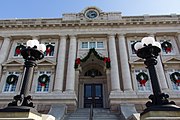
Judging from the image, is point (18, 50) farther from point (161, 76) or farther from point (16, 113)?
point (161, 76)

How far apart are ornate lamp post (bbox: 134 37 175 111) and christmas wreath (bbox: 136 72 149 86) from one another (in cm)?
977

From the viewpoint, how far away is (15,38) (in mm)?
20578

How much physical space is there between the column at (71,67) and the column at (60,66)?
25.4 inches

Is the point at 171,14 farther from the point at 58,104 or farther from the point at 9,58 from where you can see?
the point at 9,58

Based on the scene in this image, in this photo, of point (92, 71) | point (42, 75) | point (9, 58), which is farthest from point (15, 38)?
point (92, 71)

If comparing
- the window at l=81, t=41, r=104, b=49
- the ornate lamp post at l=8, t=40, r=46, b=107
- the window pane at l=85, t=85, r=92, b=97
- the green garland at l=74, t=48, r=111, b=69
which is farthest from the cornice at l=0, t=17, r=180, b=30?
the ornate lamp post at l=8, t=40, r=46, b=107

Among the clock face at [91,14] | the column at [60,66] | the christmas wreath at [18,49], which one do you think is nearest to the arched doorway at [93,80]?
the column at [60,66]

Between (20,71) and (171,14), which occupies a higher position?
(171,14)

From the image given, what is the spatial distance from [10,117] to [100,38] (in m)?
15.9

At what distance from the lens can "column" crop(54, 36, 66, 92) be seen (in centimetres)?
1648

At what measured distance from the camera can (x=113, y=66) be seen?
57.6ft

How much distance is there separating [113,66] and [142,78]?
3057 mm

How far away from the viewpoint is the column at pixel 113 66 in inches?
643

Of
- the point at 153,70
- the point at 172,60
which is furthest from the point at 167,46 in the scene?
the point at 153,70
